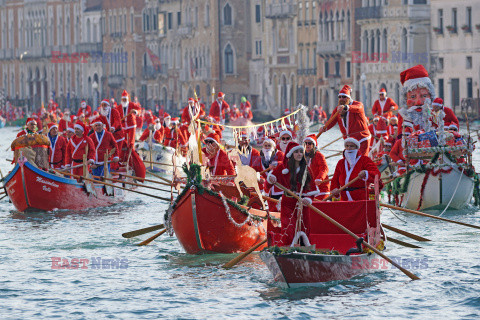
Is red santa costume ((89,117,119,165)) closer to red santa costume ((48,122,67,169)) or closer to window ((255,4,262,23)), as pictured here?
red santa costume ((48,122,67,169))

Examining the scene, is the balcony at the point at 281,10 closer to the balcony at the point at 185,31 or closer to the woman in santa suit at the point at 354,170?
the balcony at the point at 185,31

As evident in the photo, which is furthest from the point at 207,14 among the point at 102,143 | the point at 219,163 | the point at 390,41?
the point at 219,163

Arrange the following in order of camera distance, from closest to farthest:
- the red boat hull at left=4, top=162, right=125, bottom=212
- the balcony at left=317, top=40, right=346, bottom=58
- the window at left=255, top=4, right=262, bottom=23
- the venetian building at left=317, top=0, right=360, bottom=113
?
the red boat hull at left=4, top=162, right=125, bottom=212 < the venetian building at left=317, top=0, right=360, bottom=113 < the balcony at left=317, top=40, right=346, bottom=58 < the window at left=255, top=4, right=262, bottom=23

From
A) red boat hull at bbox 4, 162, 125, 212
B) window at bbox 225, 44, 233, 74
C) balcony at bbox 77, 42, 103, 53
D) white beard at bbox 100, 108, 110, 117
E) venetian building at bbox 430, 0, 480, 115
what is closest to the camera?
red boat hull at bbox 4, 162, 125, 212

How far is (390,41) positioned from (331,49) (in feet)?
23.4

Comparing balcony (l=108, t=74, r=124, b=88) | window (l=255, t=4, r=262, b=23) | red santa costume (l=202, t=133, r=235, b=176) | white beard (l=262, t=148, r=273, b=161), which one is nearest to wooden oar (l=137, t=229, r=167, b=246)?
red santa costume (l=202, t=133, r=235, b=176)

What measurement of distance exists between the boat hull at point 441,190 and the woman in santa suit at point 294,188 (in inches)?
324

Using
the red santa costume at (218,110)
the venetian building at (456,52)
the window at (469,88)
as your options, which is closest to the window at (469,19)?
the venetian building at (456,52)

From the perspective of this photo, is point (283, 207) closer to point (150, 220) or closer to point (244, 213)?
point (244, 213)

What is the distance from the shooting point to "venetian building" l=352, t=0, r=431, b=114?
66125 millimetres

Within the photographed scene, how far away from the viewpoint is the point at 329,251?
56.2ft

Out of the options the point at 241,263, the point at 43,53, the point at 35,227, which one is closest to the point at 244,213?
the point at 241,263

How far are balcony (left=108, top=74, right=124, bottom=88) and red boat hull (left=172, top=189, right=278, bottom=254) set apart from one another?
78.8 metres

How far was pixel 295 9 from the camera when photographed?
79312 millimetres
